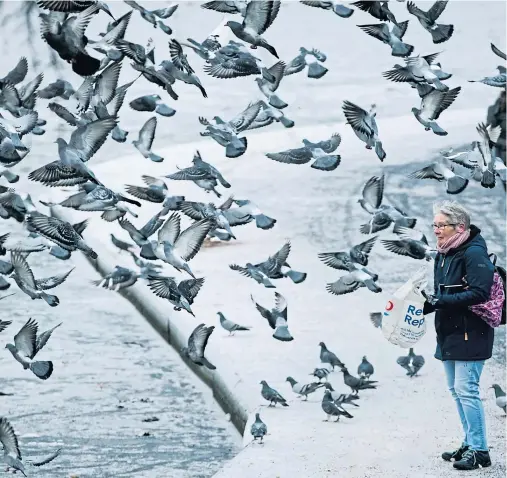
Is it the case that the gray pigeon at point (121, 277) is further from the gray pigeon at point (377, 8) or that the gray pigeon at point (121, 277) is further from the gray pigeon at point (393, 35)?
the gray pigeon at point (377, 8)

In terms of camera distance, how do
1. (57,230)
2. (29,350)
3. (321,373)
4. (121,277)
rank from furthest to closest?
(121,277) → (29,350) → (321,373) → (57,230)

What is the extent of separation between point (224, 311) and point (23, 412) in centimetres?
237

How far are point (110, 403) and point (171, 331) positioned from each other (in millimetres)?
1611

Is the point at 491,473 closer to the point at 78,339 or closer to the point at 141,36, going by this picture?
the point at 78,339

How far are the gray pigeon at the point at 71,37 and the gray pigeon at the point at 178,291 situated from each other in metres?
1.69

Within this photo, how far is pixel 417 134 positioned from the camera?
22.4 meters

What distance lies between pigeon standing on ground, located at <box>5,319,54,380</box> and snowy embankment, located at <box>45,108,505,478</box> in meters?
1.25

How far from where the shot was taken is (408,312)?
7664mm

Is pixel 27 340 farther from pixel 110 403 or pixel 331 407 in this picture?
pixel 331 407

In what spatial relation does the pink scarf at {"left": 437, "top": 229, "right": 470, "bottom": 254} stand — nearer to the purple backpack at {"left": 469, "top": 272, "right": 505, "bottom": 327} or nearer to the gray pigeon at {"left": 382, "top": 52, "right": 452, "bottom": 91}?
the purple backpack at {"left": 469, "top": 272, "right": 505, "bottom": 327}

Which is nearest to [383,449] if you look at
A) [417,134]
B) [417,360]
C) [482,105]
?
[417,360]

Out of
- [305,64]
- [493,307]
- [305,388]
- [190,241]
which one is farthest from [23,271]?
[493,307]

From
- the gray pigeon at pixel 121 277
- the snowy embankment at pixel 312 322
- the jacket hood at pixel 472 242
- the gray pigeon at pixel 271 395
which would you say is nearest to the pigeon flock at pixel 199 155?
the gray pigeon at pixel 271 395

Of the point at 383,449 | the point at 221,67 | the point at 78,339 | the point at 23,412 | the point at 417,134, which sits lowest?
the point at 417,134
